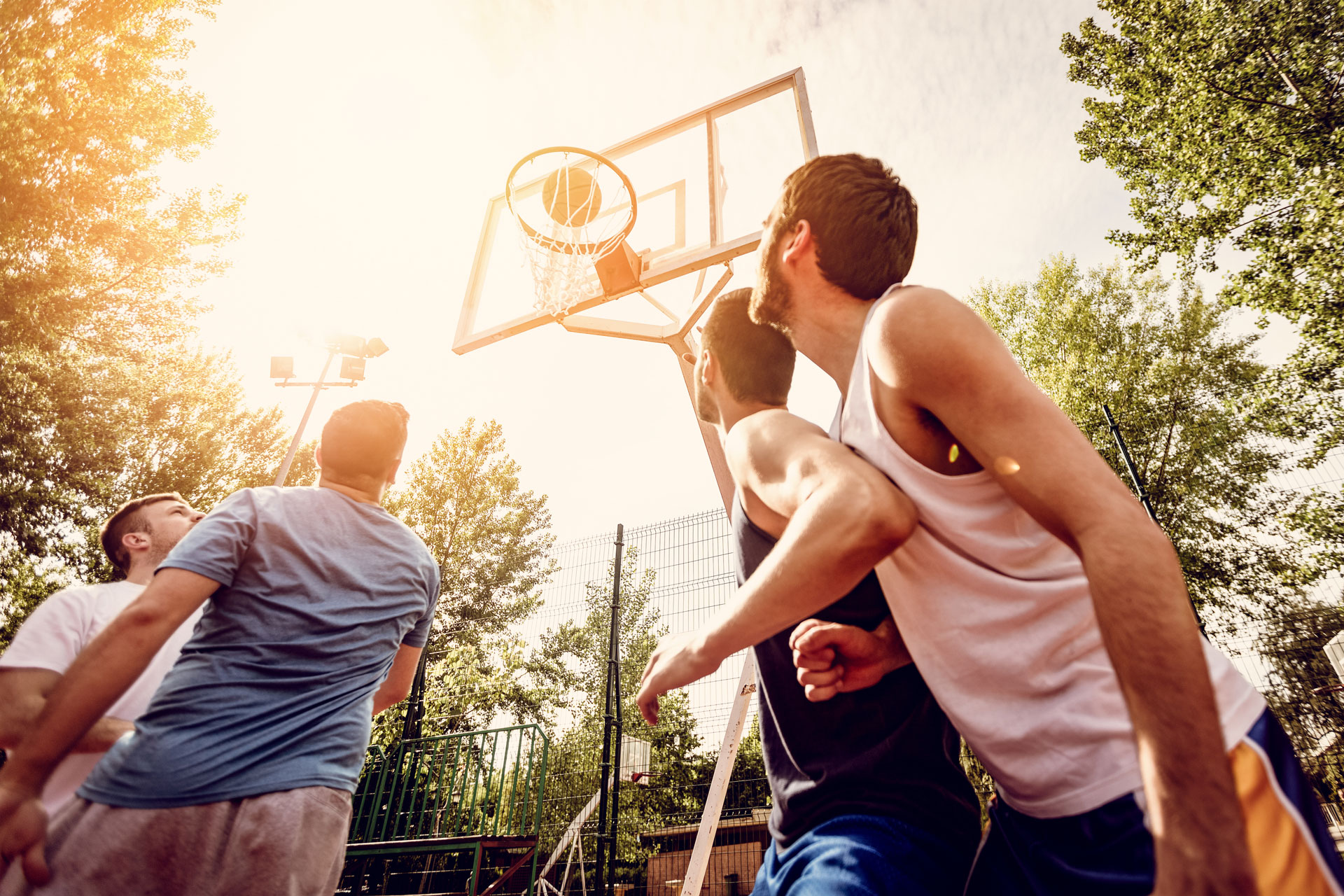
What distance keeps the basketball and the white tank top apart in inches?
187

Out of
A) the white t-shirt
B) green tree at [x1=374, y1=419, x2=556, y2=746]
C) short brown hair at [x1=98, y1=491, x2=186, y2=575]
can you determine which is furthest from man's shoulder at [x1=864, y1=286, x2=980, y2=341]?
green tree at [x1=374, y1=419, x2=556, y2=746]

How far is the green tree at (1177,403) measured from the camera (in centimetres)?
1232

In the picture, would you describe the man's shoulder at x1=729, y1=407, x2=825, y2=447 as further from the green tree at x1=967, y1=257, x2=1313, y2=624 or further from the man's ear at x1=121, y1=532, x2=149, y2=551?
the green tree at x1=967, y1=257, x2=1313, y2=624

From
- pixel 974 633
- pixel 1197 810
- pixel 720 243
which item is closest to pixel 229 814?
pixel 974 633

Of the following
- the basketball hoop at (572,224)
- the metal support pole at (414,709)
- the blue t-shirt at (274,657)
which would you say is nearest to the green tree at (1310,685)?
the basketball hoop at (572,224)

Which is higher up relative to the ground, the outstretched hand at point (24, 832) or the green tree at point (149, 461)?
the green tree at point (149, 461)

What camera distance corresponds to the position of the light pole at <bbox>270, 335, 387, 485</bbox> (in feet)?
31.2

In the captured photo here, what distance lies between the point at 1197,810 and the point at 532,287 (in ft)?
17.4

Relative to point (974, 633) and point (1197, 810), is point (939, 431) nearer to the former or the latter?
point (974, 633)

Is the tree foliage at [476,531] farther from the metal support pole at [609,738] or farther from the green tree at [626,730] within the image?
the metal support pole at [609,738]

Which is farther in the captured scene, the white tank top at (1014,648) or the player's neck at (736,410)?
the player's neck at (736,410)

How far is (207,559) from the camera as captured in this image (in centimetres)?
167

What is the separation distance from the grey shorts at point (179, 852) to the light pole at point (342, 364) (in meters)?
9.01

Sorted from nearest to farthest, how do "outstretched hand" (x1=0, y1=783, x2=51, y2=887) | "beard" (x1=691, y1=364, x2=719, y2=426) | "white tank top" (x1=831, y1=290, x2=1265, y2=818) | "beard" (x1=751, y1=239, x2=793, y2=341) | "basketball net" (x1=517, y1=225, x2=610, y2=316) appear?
"white tank top" (x1=831, y1=290, x2=1265, y2=818), "outstretched hand" (x1=0, y1=783, x2=51, y2=887), "beard" (x1=751, y1=239, x2=793, y2=341), "beard" (x1=691, y1=364, x2=719, y2=426), "basketball net" (x1=517, y1=225, x2=610, y2=316)
